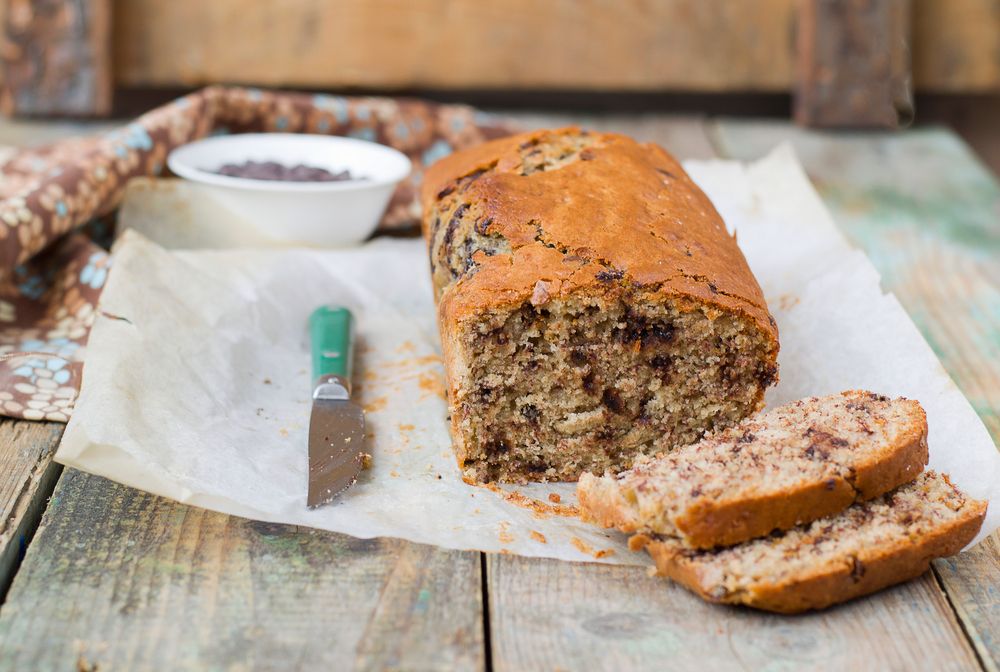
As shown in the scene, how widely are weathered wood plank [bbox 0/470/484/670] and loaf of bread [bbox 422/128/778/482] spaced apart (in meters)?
0.51

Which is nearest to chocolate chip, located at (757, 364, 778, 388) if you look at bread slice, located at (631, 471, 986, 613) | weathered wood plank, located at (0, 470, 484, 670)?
bread slice, located at (631, 471, 986, 613)

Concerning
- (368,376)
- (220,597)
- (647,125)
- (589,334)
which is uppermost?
(589,334)

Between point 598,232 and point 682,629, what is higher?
point 598,232

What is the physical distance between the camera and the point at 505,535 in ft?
8.34

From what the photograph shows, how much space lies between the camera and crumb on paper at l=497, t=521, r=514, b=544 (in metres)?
2.52

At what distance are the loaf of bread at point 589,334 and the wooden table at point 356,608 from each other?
507 millimetres

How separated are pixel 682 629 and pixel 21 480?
1.57 meters

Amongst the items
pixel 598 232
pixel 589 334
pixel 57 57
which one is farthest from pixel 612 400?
pixel 57 57

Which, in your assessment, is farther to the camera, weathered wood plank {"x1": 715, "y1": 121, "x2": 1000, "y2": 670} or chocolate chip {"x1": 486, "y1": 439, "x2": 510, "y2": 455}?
chocolate chip {"x1": 486, "y1": 439, "x2": 510, "y2": 455}

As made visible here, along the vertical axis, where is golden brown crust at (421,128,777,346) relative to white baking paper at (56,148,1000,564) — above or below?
above

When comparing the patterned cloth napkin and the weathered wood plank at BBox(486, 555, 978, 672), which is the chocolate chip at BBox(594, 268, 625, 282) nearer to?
the weathered wood plank at BBox(486, 555, 978, 672)

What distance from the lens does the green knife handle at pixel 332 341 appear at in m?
3.21

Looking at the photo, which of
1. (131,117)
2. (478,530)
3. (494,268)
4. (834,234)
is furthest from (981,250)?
(131,117)

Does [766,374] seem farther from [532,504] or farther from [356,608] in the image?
[356,608]
